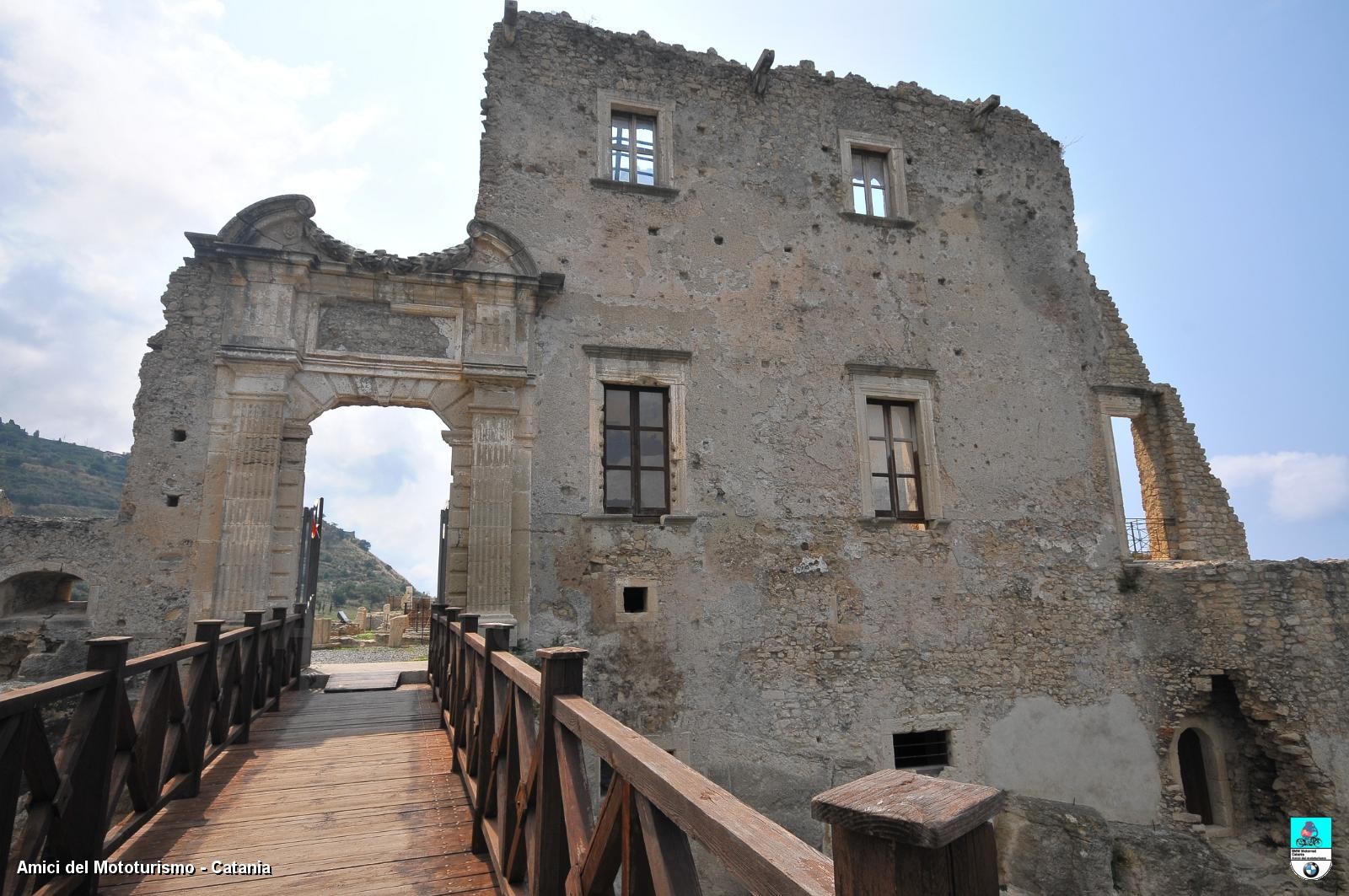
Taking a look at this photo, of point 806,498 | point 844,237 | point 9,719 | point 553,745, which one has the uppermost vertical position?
point 844,237

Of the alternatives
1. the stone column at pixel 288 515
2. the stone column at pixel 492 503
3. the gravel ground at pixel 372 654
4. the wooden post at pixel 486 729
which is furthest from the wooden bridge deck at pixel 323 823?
the gravel ground at pixel 372 654

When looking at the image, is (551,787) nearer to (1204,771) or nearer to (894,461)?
(894,461)

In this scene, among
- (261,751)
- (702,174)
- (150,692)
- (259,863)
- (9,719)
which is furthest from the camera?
(702,174)

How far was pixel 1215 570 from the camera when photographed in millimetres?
9656

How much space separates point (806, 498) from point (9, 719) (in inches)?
306

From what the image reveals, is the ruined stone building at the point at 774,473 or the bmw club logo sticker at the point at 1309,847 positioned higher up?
the ruined stone building at the point at 774,473

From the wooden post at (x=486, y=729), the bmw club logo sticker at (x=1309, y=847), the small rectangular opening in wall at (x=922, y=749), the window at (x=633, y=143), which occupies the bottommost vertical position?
the bmw club logo sticker at (x=1309, y=847)

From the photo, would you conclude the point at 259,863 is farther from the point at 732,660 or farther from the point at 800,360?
the point at 800,360

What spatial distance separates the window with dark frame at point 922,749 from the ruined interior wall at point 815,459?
0.16 metres

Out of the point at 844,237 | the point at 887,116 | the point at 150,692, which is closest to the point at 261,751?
the point at 150,692

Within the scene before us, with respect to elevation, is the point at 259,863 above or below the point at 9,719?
below

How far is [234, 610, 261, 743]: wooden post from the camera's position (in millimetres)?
5695

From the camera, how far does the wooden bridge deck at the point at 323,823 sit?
130 inches

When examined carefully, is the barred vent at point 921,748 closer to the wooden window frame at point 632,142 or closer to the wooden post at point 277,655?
the wooden post at point 277,655
